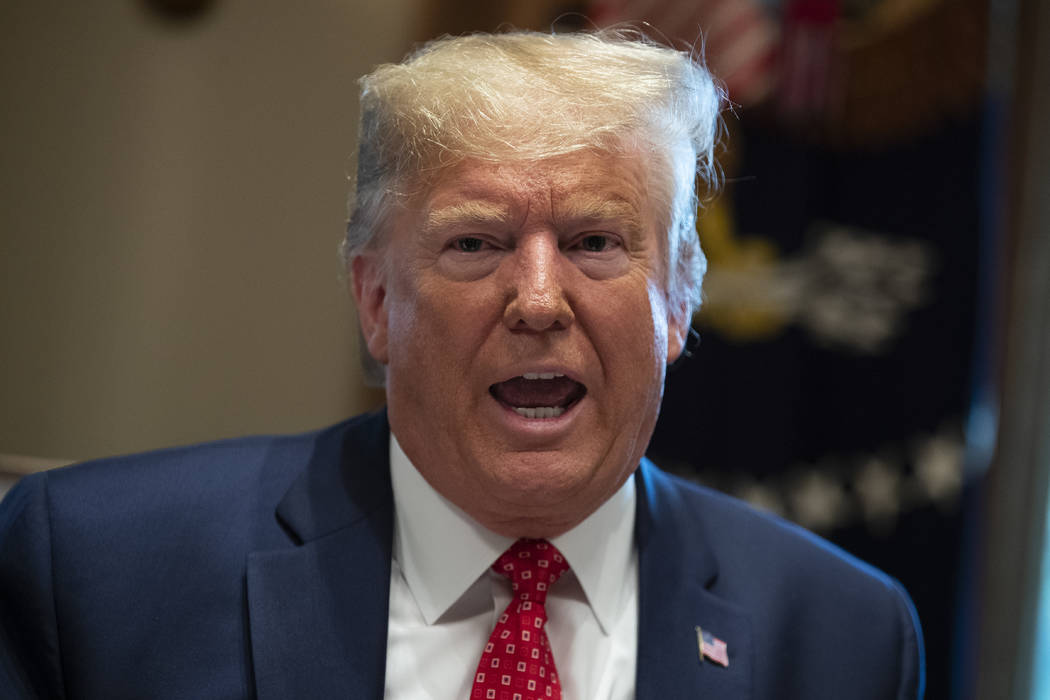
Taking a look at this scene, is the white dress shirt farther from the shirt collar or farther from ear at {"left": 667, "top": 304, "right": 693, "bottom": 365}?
ear at {"left": 667, "top": 304, "right": 693, "bottom": 365}

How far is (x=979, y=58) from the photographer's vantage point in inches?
110

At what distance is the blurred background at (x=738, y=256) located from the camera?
242 cm

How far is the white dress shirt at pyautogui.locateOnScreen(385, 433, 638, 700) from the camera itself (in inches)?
62.1

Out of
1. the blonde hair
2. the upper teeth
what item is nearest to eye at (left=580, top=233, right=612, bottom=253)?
the blonde hair

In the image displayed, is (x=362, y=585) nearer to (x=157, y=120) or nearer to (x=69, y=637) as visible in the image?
(x=69, y=637)

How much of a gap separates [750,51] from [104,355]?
178cm

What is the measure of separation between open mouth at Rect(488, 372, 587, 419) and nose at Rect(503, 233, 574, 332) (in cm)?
9

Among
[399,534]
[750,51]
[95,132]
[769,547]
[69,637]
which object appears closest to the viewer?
[69,637]

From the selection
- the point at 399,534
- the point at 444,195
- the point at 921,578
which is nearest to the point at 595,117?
the point at 444,195

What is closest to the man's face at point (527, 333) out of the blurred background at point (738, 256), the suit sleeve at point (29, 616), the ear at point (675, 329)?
the ear at point (675, 329)

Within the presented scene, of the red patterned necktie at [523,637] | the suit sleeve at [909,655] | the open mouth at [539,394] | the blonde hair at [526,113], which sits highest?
the blonde hair at [526,113]

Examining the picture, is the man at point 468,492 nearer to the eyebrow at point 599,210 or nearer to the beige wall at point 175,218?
the eyebrow at point 599,210

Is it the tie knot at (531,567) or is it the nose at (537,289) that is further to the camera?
the tie knot at (531,567)

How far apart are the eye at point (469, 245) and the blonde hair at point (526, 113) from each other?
104 mm
